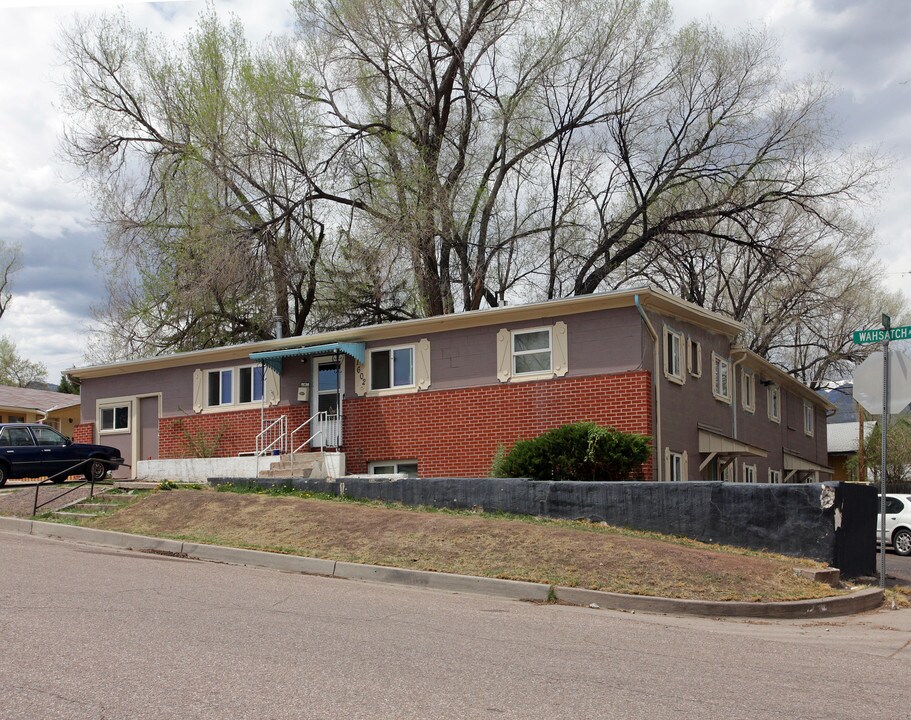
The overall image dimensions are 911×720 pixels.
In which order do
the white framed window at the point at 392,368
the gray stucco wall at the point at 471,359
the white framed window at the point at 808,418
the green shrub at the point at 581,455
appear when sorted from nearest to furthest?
the green shrub at the point at 581,455
the gray stucco wall at the point at 471,359
the white framed window at the point at 392,368
the white framed window at the point at 808,418

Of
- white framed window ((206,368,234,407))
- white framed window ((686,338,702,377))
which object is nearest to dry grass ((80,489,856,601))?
white framed window ((206,368,234,407))

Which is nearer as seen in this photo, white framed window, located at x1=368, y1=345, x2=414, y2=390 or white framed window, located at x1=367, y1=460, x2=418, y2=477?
white framed window, located at x1=367, y1=460, x2=418, y2=477

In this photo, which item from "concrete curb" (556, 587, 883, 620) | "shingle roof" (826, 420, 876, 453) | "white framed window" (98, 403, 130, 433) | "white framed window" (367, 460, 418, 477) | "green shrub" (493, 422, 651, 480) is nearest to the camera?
"concrete curb" (556, 587, 883, 620)

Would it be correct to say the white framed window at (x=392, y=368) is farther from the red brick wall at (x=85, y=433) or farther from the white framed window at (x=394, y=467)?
the red brick wall at (x=85, y=433)

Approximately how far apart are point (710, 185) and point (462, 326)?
14157mm

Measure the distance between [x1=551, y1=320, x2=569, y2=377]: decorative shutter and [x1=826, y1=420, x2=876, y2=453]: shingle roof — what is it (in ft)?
132

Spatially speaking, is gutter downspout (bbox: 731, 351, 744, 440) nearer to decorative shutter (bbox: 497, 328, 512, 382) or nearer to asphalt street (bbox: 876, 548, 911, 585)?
asphalt street (bbox: 876, 548, 911, 585)

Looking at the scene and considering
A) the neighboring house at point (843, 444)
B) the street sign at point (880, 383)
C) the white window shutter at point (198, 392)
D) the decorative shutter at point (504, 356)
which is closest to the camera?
the street sign at point (880, 383)

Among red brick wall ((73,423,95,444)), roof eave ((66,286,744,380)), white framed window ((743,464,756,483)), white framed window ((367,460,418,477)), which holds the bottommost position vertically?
white framed window ((743,464,756,483))

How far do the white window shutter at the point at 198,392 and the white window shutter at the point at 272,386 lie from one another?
233 cm

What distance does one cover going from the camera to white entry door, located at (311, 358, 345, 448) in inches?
906

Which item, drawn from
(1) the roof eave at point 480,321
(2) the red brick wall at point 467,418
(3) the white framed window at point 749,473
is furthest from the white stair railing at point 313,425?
(3) the white framed window at point 749,473

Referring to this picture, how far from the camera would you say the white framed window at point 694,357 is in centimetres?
2154

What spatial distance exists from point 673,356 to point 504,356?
366 cm
